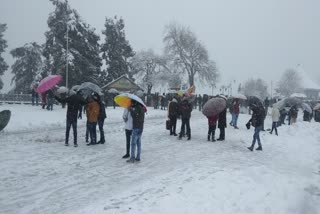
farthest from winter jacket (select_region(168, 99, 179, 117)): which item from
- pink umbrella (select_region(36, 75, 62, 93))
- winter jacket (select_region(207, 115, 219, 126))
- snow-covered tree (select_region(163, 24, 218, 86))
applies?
snow-covered tree (select_region(163, 24, 218, 86))

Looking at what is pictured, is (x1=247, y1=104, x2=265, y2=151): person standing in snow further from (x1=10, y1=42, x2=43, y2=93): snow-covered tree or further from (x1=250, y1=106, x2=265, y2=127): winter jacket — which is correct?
(x1=10, y1=42, x2=43, y2=93): snow-covered tree

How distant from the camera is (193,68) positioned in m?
60.3

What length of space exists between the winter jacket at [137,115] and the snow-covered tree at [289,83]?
331 feet

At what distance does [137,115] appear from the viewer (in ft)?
30.3

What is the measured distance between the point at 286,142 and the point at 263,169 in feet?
22.2

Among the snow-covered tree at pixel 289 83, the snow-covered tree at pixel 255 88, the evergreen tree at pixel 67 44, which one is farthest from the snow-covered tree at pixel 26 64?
the snow-covered tree at pixel 289 83

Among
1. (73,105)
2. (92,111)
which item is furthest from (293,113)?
(73,105)

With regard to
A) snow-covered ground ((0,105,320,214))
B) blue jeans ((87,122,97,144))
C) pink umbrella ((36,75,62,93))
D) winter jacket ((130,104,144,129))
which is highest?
pink umbrella ((36,75,62,93))

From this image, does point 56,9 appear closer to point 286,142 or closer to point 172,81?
point 172,81

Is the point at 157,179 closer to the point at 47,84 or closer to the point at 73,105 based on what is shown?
the point at 73,105

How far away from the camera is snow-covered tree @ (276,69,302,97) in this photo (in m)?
103

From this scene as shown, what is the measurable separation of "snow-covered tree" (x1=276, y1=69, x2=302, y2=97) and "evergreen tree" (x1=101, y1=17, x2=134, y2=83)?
66566mm

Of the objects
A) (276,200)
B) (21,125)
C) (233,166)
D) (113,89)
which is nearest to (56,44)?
(113,89)

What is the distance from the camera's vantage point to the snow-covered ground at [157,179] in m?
6.17
